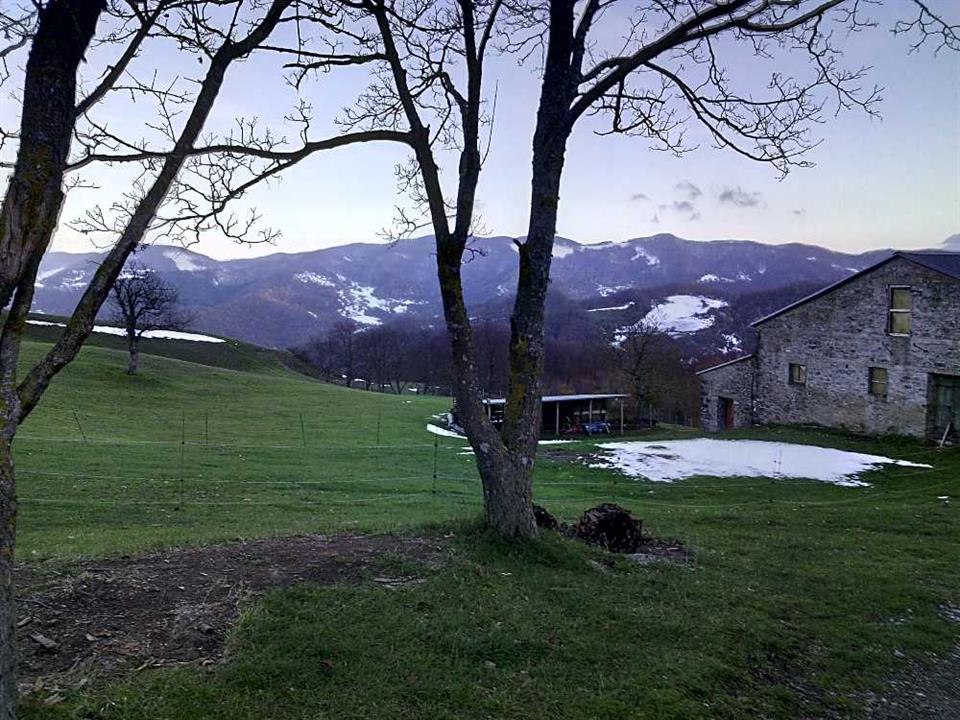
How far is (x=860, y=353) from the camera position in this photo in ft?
94.9

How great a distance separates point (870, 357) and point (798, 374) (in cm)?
350

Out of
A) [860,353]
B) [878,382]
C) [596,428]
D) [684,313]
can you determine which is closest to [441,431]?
[596,428]

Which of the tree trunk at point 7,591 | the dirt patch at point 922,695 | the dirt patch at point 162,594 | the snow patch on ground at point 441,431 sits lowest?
the snow patch on ground at point 441,431

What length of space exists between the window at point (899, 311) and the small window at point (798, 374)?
420 centimetres

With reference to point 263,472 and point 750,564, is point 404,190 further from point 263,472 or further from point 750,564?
point 263,472

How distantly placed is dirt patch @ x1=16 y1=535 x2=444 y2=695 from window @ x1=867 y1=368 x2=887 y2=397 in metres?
27.5

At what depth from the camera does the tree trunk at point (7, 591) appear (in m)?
3.07

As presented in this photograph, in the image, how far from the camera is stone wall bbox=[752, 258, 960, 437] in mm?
26516

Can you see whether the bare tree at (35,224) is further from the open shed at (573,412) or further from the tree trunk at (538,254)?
the open shed at (573,412)

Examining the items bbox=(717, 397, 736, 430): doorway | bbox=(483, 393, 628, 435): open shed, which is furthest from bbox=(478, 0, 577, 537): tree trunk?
bbox=(483, 393, 628, 435): open shed

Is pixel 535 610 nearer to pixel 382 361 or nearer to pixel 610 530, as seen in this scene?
pixel 610 530

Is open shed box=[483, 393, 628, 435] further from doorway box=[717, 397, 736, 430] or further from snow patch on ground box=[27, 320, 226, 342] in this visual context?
snow patch on ground box=[27, 320, 226, 342]

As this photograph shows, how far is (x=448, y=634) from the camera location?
482 cm

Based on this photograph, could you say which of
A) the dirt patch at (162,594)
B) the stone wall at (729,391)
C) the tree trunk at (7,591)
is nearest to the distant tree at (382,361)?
the stone wall at (729,391)
